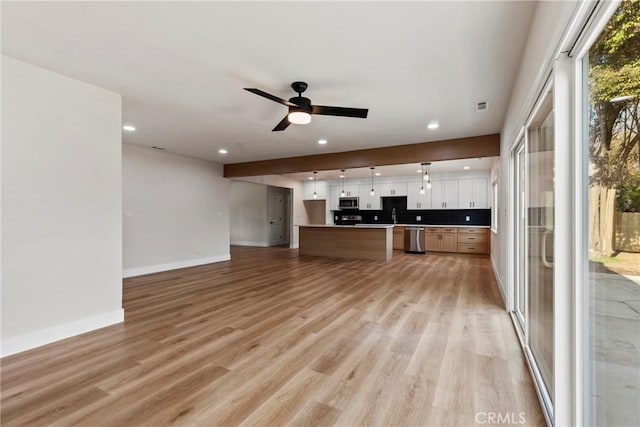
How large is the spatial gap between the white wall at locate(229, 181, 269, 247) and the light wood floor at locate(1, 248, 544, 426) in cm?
636

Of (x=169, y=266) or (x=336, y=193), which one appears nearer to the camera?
(x=169, y=266)

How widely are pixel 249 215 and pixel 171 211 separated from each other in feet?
14.8

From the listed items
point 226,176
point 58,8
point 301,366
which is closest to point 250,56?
point 58,8

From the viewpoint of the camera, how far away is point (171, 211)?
6.04 m

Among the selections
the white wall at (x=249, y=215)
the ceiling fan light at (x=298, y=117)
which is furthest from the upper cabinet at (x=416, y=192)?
the ceiling fan light at (x=298, y=117)

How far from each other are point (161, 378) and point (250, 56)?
2531mm

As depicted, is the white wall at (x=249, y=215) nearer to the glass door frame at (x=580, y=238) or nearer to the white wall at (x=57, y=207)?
the white wall at (x=57, y=207)

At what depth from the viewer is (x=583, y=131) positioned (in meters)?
1.28

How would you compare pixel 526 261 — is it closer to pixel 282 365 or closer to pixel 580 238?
pixel 580 238

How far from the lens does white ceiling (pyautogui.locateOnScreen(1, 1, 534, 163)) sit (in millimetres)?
1836

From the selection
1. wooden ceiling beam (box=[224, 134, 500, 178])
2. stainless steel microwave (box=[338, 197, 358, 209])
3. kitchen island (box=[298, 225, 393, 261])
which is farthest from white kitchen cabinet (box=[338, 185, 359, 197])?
wooden ceiling beam (box=[224, 134, 500, 178])

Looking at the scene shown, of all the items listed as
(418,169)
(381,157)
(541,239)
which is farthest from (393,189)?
(541,239)

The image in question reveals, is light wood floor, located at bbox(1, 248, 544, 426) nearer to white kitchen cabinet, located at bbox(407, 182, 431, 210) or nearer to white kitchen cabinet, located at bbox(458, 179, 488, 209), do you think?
white kitchen cabinet, located at bbox(458, 179, 488, 209)

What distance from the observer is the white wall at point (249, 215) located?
10297mm
